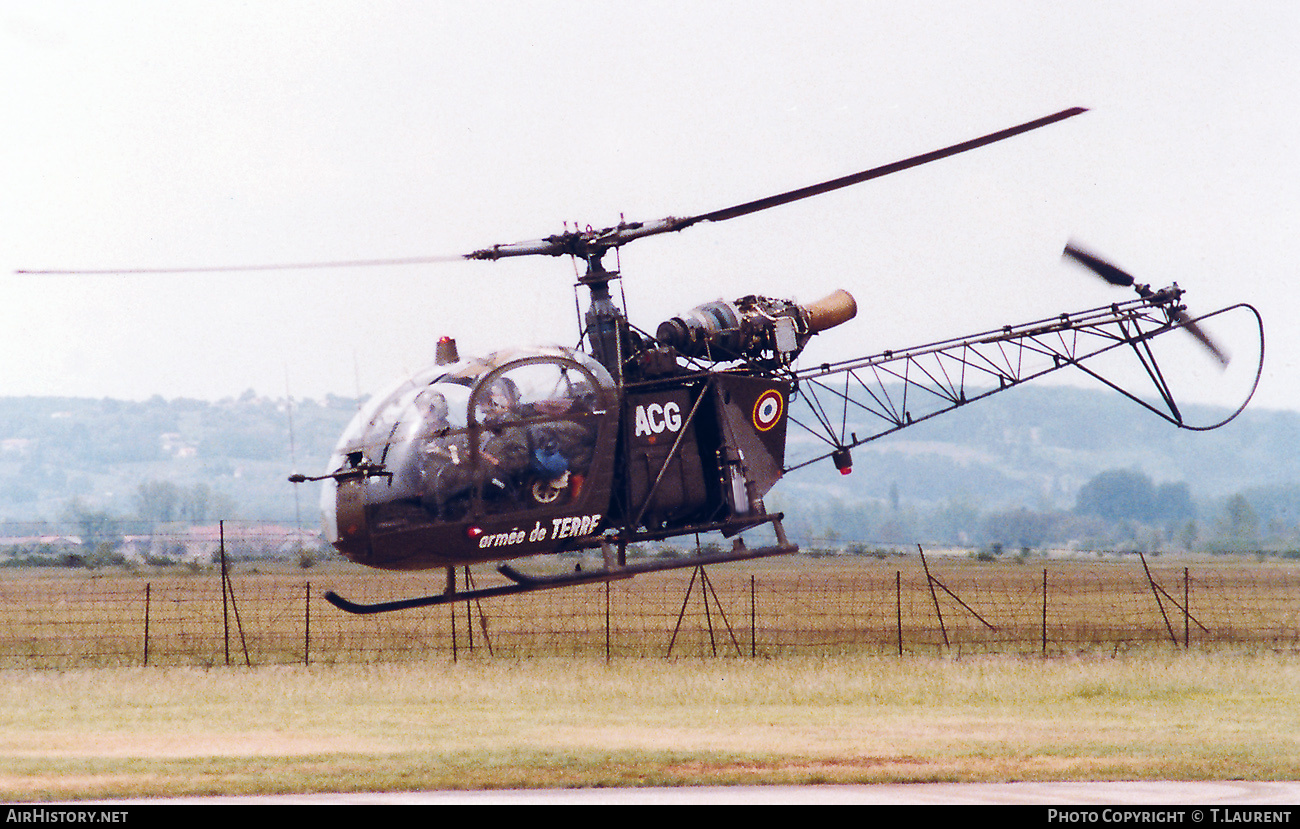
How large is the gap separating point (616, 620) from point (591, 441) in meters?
31.0

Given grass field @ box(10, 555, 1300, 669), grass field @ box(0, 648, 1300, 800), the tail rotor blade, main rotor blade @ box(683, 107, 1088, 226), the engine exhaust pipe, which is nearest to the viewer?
main rotor blade @ box(683, 107, 1088, 226)

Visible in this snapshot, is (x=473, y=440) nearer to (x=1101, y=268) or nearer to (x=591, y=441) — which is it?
(x=591, y=441)

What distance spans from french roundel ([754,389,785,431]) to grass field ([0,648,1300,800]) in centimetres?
452

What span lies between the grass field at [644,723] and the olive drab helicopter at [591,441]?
3.62 meters

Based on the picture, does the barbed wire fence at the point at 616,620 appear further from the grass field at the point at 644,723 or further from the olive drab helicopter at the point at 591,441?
the olive drab helicopter at the point at 591,441

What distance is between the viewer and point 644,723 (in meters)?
25.0

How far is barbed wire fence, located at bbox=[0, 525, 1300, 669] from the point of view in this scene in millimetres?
Result: 35594

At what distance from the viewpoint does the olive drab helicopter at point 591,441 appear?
15852mm

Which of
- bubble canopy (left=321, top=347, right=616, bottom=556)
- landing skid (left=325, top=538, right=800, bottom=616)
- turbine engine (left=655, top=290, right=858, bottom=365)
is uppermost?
turbine engine (left=655, top=290, right=858, bottom=365)

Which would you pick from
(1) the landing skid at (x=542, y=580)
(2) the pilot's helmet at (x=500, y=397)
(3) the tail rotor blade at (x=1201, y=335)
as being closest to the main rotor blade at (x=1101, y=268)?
(3) the tail rotor blade at (x=1201, y=335)

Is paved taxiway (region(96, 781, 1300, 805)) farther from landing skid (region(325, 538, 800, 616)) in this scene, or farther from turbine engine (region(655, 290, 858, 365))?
turbine engine (region(655, 290, 858, 365))

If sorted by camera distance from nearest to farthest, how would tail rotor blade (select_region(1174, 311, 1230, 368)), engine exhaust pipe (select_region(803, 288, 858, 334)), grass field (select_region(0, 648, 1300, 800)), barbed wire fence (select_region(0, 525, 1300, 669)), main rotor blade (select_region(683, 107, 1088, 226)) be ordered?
main rotor blade (select_region(683, 107, 1088, 226))
grass field (select_region(0, 648, 1300, 800))
engine exhaust pipe (select_region(803, 288, 858, 334))
tail rotor blade (select_region(1174, 311, 1230, 368))
barbed wire fence (select_region(0, 525, 1300, 669))

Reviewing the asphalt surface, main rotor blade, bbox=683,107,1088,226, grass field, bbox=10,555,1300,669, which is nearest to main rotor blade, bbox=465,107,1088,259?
main rotor blade, bbox=683,107,1088,226
